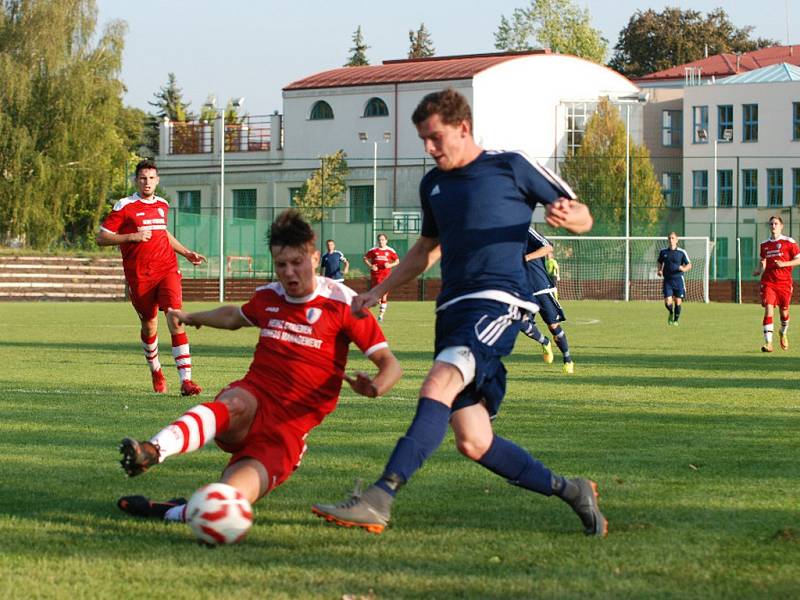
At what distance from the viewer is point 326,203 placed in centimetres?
6066

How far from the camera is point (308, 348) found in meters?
6.43

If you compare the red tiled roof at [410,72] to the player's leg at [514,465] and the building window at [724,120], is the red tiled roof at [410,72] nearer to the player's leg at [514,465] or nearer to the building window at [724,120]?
the building window at [724,120]

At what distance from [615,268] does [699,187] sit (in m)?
17.5

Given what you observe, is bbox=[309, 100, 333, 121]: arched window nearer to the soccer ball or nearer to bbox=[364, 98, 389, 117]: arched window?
bbox=[364, 98, 389, 117]: arched window

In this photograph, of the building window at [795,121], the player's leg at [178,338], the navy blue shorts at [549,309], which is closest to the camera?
the player's leg at [178,338]

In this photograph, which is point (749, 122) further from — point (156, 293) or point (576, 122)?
point (156, 293)

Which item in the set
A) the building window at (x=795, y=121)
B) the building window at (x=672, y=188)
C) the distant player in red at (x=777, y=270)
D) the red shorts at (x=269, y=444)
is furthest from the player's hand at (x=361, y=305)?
the building window at (x=795, y=121)

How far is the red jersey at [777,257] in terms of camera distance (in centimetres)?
2236

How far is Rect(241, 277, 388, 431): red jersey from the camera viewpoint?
21.0 ft

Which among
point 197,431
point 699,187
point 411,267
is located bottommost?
point 197,431

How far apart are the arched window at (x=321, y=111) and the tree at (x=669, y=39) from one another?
33192 mm

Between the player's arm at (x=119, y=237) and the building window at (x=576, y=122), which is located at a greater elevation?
the building window at (x=576, y=122)

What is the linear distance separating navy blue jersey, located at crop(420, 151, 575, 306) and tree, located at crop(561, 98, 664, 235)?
4962 centimetres

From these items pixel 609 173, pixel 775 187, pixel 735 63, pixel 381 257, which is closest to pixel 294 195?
pixel 609 173
